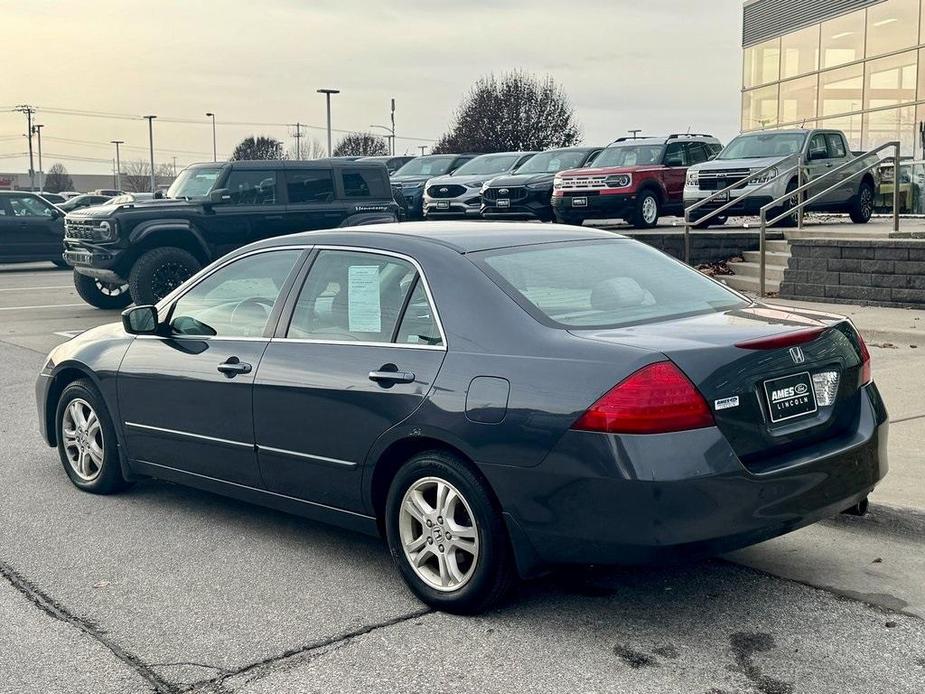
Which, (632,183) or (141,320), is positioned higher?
(632,183)

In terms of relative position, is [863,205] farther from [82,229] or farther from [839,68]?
[82,229]

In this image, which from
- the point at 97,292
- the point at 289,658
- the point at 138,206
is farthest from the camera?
the point at 97,292

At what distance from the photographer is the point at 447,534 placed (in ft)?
14.7

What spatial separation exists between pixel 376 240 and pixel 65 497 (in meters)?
2.60

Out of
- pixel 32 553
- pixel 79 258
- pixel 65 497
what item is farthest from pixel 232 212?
pixel 32 553

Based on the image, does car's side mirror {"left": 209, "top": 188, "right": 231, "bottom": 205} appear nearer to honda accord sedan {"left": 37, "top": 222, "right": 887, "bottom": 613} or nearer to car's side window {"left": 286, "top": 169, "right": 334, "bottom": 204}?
car's side window {"left": 286, "top": 169, "right": 334, "bottom": 204}

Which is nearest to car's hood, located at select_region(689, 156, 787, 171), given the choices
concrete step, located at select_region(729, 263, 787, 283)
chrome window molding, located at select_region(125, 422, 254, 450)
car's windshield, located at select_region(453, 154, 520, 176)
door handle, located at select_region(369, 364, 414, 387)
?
concrete step, located at select_region(729, 263, 787, 283)

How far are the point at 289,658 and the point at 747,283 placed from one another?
12211 mm

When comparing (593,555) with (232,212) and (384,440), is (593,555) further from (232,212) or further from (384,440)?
(232,212)

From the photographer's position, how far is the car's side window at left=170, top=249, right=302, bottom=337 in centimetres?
550

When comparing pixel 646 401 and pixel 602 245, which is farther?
pixel 602 245

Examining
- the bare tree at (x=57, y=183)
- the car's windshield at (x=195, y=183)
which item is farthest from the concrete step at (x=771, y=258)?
the bare tree at (x=57, y=183)

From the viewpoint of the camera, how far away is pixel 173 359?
5.78m

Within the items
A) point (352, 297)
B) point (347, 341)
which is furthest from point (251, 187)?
point (347, 341)
